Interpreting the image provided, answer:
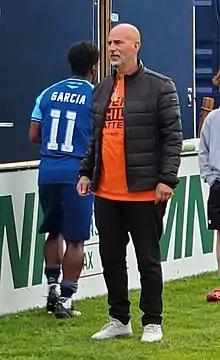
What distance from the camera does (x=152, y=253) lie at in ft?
20.2

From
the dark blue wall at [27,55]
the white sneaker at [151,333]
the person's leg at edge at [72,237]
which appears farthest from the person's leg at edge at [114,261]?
the dark blue wall at [27,55]

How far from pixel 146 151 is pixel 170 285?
2.33m

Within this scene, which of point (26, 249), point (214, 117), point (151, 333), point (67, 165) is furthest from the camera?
point (214, 117)

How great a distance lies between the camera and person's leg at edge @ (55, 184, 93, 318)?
6.88 meters

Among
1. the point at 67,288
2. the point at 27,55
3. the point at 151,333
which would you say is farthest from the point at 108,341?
the point at 27,55

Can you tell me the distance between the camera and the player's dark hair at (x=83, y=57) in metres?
6.92

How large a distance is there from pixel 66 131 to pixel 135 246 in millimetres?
1042

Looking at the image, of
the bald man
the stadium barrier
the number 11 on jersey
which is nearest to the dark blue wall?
the stadium barrier

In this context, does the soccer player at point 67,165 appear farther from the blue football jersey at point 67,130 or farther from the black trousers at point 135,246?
the black trousers at point 135,246

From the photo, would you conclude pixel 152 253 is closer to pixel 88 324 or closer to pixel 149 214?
pixel 149 214

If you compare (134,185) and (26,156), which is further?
(26,156)

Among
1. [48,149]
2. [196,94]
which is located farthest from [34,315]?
[196,94]

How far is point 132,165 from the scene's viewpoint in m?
6.04

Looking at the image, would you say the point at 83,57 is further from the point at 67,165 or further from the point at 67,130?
the point at 67,165
